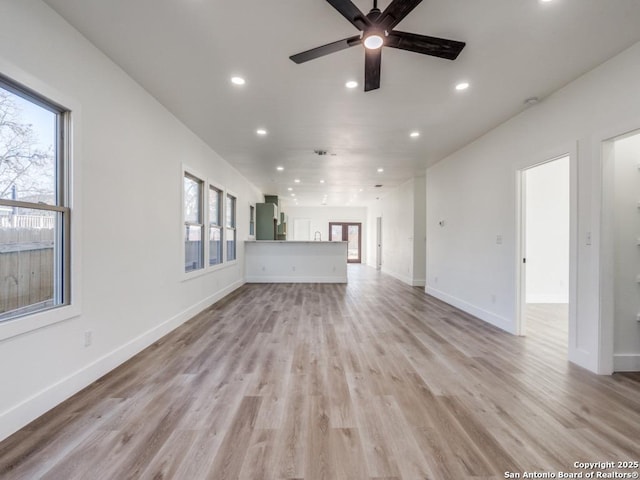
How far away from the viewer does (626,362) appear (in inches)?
96.8

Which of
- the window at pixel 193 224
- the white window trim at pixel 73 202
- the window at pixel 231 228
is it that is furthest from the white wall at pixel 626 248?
the window at pixel 231 228

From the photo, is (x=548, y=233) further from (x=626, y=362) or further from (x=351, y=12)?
(x=351, y=12)

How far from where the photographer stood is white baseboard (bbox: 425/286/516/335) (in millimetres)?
3549

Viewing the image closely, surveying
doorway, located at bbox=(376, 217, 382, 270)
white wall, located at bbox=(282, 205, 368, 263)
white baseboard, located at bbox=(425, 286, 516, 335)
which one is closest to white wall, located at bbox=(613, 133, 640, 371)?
white baseboard, located at bbox=(425, 286, 516, 335)

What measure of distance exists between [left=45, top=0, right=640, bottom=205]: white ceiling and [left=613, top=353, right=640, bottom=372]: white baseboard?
101 inches

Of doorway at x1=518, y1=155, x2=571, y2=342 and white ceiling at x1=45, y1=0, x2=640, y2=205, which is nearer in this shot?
white ceiling at x1=45, y1=0, x2=640, y2=205

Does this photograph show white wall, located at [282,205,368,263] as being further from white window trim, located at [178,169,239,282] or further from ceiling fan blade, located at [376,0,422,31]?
ceiling fan blade, located at [376,0,422,31]

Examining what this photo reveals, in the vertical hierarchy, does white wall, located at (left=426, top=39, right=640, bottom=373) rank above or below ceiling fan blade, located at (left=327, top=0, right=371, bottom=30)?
below

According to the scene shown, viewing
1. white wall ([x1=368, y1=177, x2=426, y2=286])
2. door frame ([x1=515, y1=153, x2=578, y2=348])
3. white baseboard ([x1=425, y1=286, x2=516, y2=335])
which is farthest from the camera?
white wall ([x1=368, y1=177, x2=426, y2=286])

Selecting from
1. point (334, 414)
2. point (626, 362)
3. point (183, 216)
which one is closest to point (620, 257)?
point (626, 362)

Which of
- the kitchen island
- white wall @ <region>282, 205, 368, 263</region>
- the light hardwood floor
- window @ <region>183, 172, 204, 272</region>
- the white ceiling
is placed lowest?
the light hardwood floor

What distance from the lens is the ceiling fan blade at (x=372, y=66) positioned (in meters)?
1.95

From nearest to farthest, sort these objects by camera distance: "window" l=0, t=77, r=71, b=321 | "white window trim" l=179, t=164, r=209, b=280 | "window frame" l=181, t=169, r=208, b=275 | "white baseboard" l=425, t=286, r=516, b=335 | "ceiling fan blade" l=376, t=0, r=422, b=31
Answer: "ceiling fan blade" l=376, t=0, r=422, b=31, "window" l=0, t=77, r=71, b=321, "white baseboard" l=425, t=286, r=516, b=335, "white window trim" l=179, t=164, r=209, b=280, "window frame" l=181, t=169, r=208, b=275

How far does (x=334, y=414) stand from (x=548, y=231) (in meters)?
5.55
